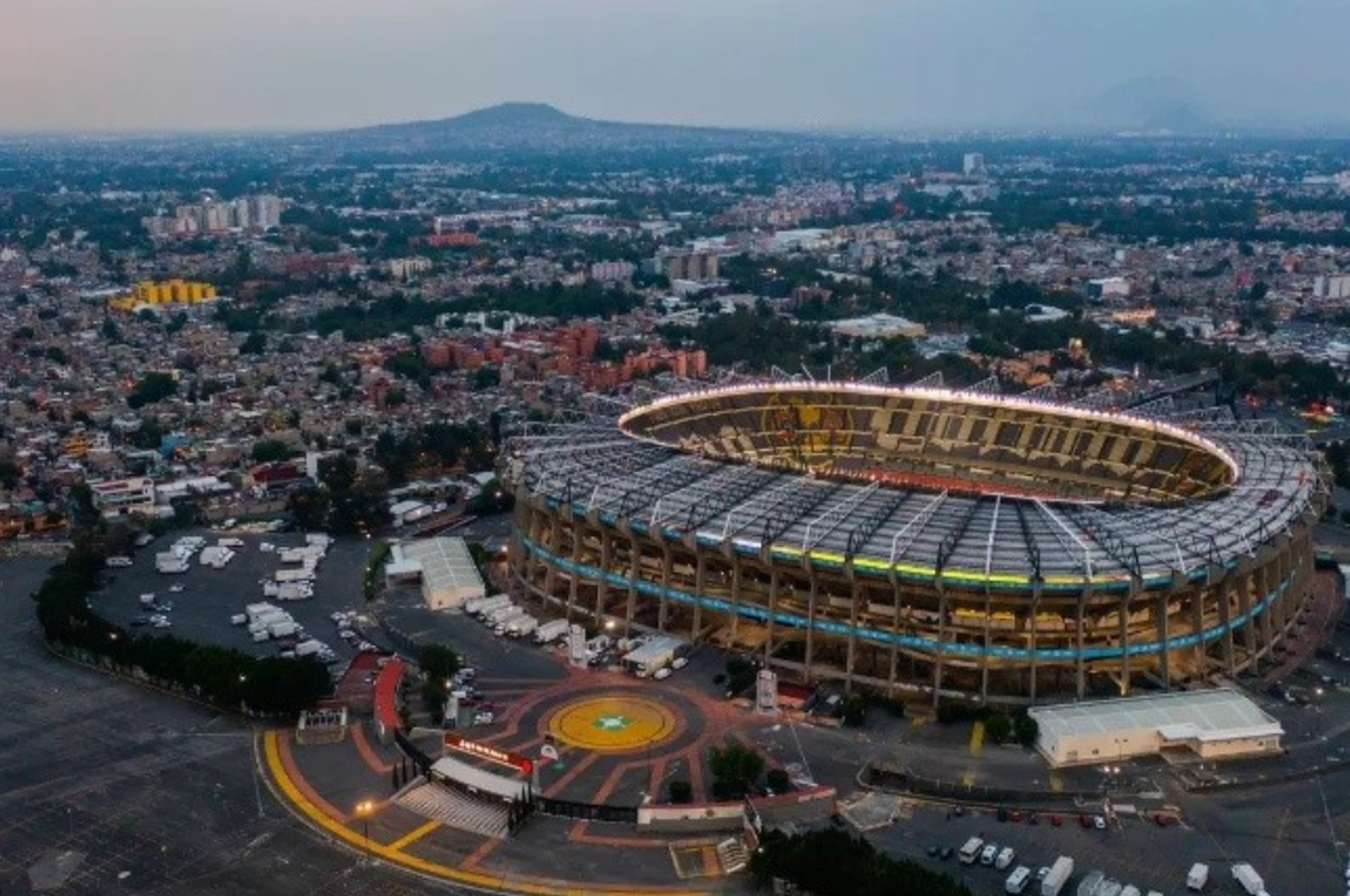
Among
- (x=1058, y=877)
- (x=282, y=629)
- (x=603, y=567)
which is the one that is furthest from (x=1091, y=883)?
(x=282, y=629)

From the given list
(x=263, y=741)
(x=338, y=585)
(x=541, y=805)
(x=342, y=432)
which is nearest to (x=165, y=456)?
(x=342, y=432)

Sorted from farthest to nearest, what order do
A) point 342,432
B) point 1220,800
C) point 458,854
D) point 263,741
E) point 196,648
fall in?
1. point 342,432
2. point 196,648
3. point 263,741
4. point 1220,800
5. point 458,854

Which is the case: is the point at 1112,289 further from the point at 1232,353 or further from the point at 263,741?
the point at 263,741

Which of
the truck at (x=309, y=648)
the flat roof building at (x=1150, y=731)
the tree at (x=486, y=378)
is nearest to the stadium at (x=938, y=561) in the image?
the flat roof building at (x=1150, y=731)

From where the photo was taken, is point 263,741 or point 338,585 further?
point 338,585

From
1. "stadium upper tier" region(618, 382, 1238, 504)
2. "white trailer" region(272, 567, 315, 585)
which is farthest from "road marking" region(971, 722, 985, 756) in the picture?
"white trailer" region(272, 567, 315, 585)

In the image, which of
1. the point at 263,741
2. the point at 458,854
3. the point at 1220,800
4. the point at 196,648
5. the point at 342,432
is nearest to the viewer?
the point at 458,854
